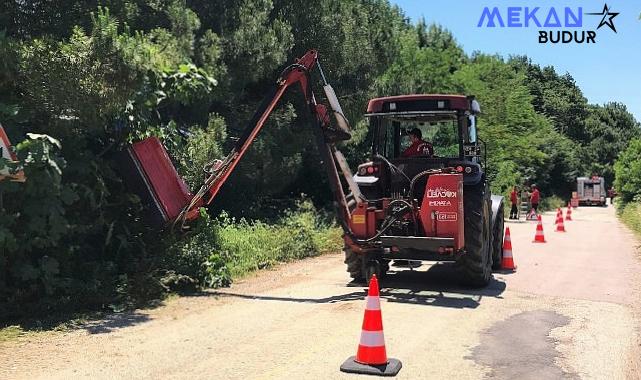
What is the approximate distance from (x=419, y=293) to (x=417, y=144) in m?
2.45

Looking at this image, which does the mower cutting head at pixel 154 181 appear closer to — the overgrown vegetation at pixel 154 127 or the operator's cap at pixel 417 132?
the overgrown vegetation at pixel 154 127

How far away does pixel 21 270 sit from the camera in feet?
23.6

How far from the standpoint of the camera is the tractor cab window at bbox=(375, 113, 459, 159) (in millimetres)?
9789

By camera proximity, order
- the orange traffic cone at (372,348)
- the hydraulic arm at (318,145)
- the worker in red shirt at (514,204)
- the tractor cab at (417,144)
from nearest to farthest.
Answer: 1. the orange traffic cone at (372,348)
2. the hydraulic arm at (318,145)
3. the tractor cab at (417,144)
4. the worker in red shirt at (514,204)

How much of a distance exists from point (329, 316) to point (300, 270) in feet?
12.5

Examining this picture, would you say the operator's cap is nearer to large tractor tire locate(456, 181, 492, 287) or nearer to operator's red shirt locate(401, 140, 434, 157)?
operator's red shirt locate(401, 140, 434, 157)

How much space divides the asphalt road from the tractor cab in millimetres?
1649

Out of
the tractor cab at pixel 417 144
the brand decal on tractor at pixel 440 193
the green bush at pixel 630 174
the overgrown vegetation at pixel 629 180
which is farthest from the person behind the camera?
the green bush at pixel 630 174

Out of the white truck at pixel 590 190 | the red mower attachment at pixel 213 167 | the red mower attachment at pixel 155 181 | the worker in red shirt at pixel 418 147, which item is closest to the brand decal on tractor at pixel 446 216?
the red mower attachment at pixel 213 167

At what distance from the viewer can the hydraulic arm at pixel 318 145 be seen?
8.89 m

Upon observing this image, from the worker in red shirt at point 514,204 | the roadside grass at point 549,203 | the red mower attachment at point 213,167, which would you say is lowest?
the roadside grass at point 549,203

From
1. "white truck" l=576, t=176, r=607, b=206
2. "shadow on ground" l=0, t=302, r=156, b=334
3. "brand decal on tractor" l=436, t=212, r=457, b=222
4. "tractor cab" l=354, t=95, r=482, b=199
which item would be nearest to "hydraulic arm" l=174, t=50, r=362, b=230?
"tractor cab" l=354, t=95, r=482, b=199

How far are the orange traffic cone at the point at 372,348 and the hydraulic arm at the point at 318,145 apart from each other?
11.5 ft

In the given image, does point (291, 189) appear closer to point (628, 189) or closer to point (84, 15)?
point (84, 15)
